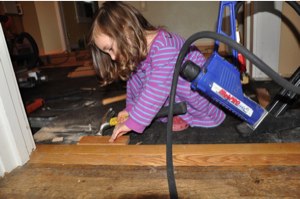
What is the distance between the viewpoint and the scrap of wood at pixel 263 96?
119cm

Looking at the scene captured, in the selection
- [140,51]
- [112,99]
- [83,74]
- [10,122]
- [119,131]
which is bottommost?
[83,74]

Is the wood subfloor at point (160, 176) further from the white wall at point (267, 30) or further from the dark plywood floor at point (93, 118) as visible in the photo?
the white wall at point (267, 30)

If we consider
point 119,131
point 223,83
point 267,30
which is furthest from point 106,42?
point 267,30

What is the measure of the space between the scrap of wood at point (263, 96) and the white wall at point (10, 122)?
3.31 ft

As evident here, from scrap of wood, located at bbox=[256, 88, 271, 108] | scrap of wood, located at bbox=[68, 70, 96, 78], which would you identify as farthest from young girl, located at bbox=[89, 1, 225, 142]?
scrap of wood, located at bbox=[68, 70, 96, 78]

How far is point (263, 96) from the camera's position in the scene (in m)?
1.29

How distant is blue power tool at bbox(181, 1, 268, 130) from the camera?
82cm

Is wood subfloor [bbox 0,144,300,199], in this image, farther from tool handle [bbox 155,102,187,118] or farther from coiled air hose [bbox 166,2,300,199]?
tool handle [bbox 155,102,187,118]

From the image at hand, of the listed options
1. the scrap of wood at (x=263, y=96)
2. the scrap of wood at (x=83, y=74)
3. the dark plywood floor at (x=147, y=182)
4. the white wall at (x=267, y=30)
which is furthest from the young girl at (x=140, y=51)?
the scrap of wood at (x=83, y=74)

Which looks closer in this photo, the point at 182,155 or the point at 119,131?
the point at 182,155

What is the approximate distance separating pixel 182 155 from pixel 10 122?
1.65 ft

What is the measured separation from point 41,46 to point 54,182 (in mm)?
3465

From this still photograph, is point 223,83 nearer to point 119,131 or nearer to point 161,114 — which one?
point 161,114

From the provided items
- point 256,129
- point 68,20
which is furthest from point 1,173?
point 68,20
